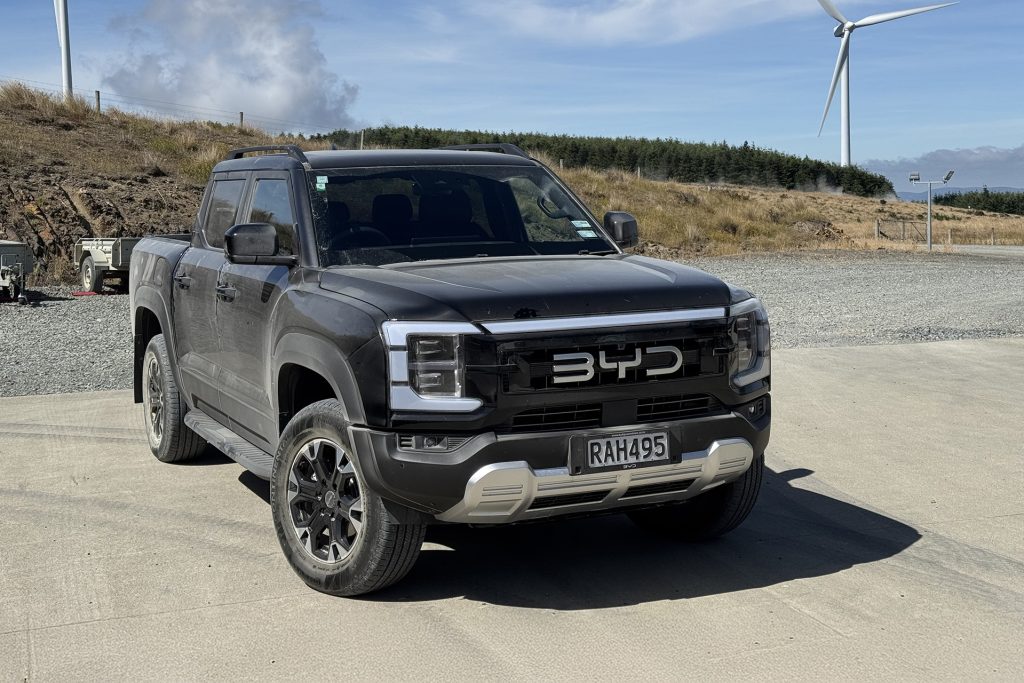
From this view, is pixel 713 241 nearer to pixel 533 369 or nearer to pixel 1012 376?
pixel 1012 376

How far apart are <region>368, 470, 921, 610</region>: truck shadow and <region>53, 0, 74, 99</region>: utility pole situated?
123 ft

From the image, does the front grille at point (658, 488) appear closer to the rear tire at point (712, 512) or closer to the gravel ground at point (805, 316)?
the rear tire at point (712, 512)

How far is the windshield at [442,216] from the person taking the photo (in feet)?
18.8

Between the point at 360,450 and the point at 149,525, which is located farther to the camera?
the point at 149,525

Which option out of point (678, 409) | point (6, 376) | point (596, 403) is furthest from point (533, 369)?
point (6, 376)

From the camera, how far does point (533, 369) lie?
460 cm

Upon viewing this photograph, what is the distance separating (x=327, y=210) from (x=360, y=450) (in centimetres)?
158

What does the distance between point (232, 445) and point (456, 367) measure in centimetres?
219

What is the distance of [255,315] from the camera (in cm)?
583

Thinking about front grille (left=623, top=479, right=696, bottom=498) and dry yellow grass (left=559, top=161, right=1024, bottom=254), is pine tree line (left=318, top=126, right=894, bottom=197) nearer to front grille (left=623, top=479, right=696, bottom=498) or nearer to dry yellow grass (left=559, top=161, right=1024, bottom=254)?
dry yellow grass (left=559, top=161, right=1024, bottom=254)

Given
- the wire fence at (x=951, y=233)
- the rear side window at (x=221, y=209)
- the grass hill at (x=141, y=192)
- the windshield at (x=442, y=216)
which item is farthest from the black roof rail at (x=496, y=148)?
the wire fence at (x=951, y=233)

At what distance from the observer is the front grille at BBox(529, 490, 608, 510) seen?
4.66 meters

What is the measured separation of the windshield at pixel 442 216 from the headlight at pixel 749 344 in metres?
1.16

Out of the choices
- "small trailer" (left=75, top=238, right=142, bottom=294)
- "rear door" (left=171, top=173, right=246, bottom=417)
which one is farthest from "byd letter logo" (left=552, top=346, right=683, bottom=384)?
"small trailer" (left=75, top=238, right=142, bottom=294)
